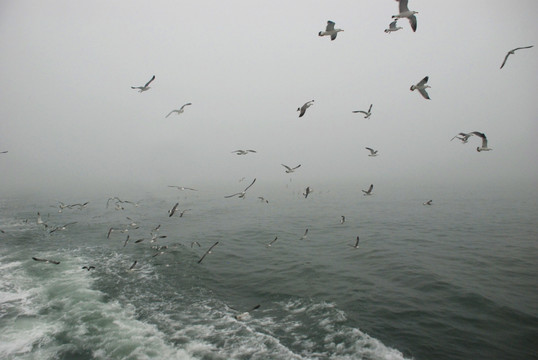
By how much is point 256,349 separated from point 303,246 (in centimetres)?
1490

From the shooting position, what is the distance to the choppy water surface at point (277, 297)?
33.8ft

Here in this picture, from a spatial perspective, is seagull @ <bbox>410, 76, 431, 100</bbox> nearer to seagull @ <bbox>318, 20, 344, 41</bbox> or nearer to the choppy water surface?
seagull @ <bbox>318, 20, 344, 41</bbox>

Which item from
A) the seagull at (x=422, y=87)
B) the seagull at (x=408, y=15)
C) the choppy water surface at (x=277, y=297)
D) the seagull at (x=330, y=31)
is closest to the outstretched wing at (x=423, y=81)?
the seagull at (x=422, y=87)

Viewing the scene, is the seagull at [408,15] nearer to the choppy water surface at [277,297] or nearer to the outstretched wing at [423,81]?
→ the outstretched wing at [423,81]

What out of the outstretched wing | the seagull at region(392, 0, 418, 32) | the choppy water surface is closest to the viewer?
the choppy water surface

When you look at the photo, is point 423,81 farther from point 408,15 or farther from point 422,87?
point 408,15

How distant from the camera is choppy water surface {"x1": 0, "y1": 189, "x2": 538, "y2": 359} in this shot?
10305mm

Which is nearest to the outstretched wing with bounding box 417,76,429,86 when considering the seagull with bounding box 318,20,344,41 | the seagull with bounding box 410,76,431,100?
the seagull with bounding box 410,76,431,100

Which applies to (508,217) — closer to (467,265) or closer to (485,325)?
(467,265)

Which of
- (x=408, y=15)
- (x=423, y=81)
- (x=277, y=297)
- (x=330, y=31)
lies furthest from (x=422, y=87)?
(x=277, y=297)

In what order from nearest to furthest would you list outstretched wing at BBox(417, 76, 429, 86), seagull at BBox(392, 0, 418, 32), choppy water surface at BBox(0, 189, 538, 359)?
choppy water surface at BBox(0, 189, 538, 359)
seagull at BBox(392, 0, 418, 32)
outstretched wing at BBox(417, 76, 429, 86)

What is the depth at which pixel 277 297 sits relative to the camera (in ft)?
46.7

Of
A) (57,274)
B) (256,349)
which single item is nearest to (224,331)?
(256,349)

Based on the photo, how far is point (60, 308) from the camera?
44.7 ft
